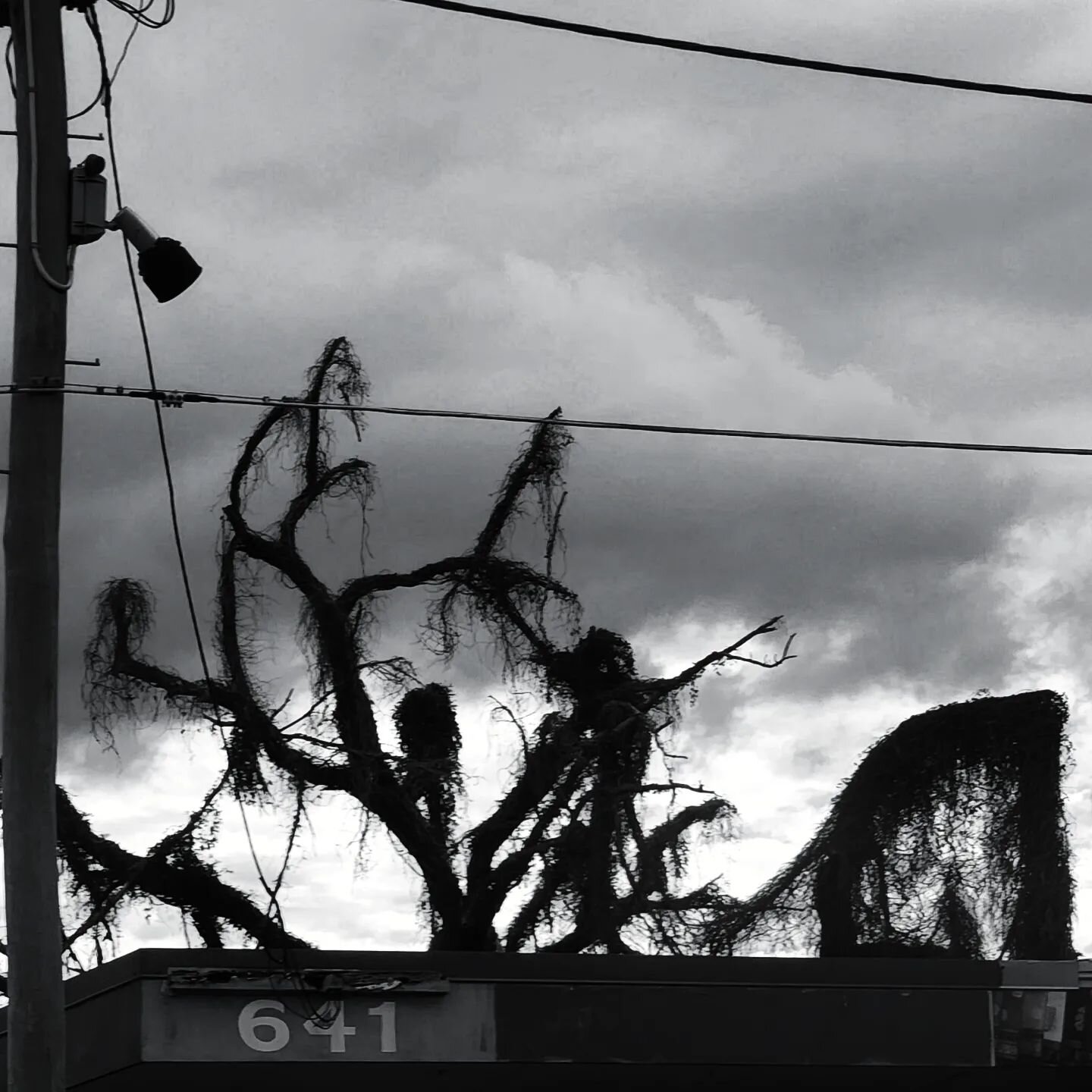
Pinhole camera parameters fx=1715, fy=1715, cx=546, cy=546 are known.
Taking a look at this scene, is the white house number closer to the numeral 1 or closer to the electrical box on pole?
the numeral 1

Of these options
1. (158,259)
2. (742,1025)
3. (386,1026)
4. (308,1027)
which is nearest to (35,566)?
(158,259)

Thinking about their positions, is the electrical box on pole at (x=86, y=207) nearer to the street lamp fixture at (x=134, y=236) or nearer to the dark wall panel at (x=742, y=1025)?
the street lamp fixture at (x=134, y=236)

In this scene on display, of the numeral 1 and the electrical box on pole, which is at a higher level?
the electrical box on pole

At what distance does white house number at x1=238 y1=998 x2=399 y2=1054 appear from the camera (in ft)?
37.7

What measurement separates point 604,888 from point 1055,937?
14.7 feet

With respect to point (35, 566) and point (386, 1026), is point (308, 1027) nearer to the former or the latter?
point (386, 1026)

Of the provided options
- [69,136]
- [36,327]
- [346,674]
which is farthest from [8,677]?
[346,674]

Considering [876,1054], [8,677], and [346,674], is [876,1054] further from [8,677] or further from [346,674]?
[8,677]

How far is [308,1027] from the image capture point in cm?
1162

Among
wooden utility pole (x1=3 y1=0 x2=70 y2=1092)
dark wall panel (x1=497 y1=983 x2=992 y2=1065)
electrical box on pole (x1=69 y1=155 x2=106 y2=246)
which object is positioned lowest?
dark wall panel (x1=497 y1=983 x2=992 y2=1065)

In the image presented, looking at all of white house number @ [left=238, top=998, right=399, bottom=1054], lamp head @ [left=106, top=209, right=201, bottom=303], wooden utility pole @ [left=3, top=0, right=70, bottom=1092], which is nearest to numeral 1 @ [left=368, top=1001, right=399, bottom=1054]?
white house number @ [left=238, top=998, right=399, bottom=1054]

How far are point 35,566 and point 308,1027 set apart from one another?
4.68 metres

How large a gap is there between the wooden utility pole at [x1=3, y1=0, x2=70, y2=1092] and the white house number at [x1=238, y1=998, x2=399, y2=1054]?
12.1 feet

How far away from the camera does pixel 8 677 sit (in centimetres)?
820
